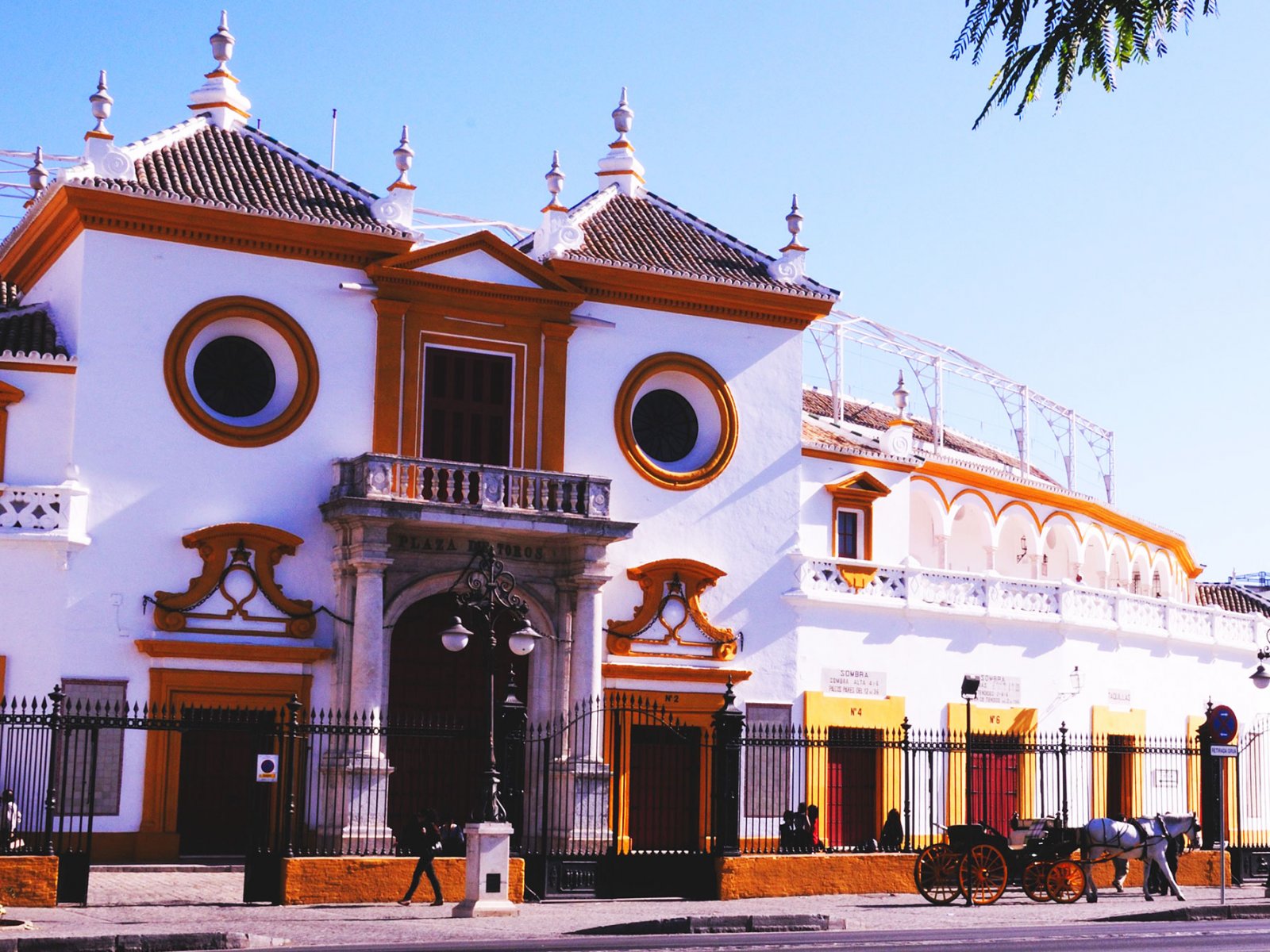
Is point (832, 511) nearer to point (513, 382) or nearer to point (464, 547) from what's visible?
point (513, 382)

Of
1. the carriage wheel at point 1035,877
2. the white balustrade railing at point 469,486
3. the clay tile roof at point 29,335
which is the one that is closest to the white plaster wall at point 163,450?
the clay tile roof at point 29,335

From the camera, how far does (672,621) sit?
100ft

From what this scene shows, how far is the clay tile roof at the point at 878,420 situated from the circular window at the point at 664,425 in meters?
8.32

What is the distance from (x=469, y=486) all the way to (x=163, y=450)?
15.6 feet

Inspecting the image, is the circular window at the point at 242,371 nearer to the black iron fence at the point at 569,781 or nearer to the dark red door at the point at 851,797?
the black iron fence at the point at 569,781

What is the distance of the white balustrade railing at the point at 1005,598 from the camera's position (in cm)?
3259

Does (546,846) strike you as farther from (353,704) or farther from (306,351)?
(306,351)

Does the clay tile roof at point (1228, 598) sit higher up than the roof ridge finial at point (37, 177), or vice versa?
the roof ridge finial at point (37, 177)

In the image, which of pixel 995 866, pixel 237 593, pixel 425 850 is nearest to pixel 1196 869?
→ pixel 995 866

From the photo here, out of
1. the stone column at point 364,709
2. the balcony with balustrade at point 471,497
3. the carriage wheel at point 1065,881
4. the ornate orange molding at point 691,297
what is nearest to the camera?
the carriage wheel at point 1065,881

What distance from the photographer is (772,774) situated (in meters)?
30.0

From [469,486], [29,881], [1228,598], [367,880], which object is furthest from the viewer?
[1228,598]

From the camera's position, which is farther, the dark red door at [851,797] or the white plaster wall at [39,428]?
the dark red door at [851,797]

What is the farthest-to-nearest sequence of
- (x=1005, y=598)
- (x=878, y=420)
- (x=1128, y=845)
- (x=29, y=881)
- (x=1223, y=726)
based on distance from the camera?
(x=878, y=420) < (x=1005, y=598) < (x=1223, y=726) < (x=1128, y=845) < (x=29, y=881)
